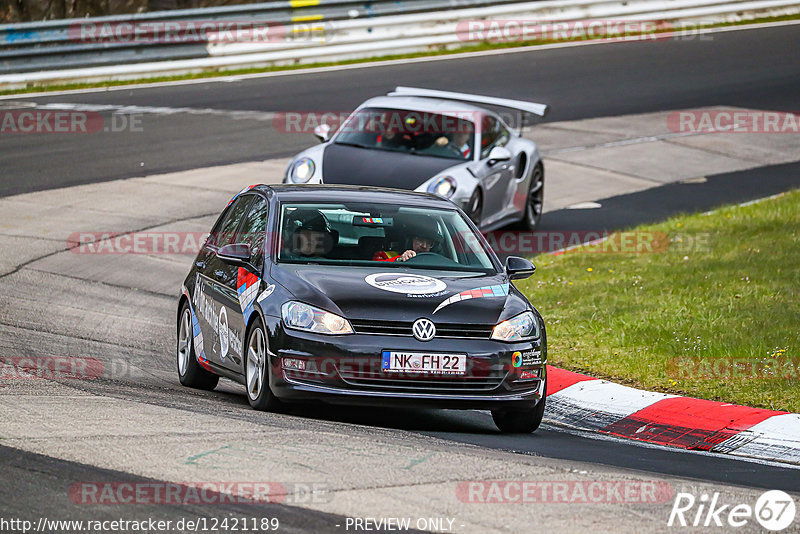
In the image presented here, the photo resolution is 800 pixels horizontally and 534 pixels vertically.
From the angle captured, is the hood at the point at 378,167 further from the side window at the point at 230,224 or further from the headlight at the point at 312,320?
the headlight at the point at 312,320

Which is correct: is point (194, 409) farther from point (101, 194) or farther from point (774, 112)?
point (774, 112)

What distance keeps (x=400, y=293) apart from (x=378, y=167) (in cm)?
670

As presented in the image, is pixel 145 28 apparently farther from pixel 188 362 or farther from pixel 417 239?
pixel 417 239

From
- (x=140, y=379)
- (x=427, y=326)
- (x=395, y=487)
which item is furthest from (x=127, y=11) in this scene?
(x=395, y=487)

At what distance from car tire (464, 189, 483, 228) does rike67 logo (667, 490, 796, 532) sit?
876 centimetres

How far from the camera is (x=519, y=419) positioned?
8.24 metres

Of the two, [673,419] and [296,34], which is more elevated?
[296,34]

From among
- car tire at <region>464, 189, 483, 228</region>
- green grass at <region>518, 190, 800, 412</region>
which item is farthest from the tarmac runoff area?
car tire at <region>464, 189, 483, 228</region>

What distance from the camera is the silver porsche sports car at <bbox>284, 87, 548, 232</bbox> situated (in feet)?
47.4

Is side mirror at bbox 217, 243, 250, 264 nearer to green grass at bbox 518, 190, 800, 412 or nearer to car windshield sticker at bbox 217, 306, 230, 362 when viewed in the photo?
car windshield sticker at bbox 217, 306, 230, 362

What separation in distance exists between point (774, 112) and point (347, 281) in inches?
739

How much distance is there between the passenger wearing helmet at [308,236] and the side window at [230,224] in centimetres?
76

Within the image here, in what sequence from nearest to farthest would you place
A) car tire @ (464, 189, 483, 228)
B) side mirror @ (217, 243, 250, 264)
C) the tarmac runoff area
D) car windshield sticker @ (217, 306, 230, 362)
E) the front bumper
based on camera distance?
the tarmac runoff area, the front bumper, side mirror @ (217, 243, 250, 264), car windshield sticker @ (217, 306, 230, 362), car tire @ (464, 189, 483, 228)

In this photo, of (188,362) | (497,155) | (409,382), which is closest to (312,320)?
(409,382)
